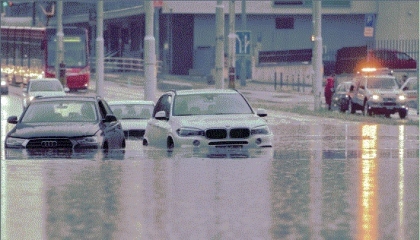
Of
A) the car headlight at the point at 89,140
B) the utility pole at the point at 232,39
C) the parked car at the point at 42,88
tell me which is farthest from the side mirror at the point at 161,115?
the parked car at the point at 42,88

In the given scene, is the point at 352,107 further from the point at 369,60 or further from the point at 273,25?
the point at 273,25

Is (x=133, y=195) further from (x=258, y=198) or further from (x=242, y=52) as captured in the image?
(x=242, y=52)

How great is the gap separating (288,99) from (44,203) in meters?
48.3

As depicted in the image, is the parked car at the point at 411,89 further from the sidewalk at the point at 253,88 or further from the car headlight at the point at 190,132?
the car headlight at the point at 190,132

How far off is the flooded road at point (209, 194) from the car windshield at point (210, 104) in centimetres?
107

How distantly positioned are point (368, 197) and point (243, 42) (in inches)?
1608

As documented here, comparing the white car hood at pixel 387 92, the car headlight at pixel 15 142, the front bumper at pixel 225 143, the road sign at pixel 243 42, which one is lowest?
the white car hood at pixel 387 92

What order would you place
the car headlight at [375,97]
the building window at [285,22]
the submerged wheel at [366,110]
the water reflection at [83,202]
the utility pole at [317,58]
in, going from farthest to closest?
the building window at [285,22] → the utility pole at [317,58] → the submerged wheel at [366,110] → the car headlight at [375,97] → the water reflection at [83,202]

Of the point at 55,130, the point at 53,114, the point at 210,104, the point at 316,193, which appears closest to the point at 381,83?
the point at 210,104

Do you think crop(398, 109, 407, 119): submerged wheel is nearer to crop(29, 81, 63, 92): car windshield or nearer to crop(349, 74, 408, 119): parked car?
crop(349, 74, 408, 119): parked car

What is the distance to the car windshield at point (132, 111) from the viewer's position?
31.4m

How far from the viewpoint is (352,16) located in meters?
95.2

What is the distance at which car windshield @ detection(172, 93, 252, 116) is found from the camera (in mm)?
22641

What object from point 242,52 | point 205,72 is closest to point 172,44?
point 205,72
